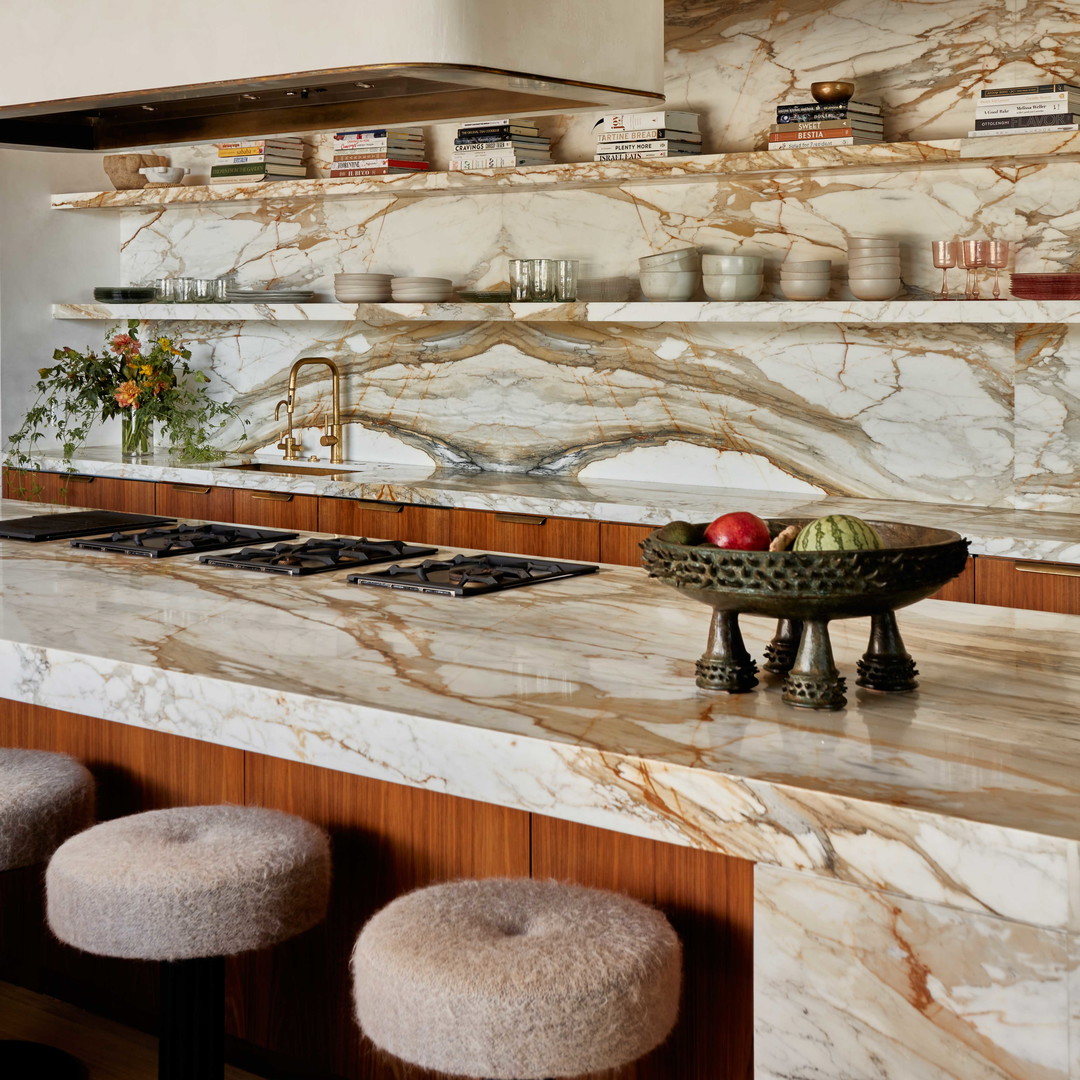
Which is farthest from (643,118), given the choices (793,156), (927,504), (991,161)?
(927,504)

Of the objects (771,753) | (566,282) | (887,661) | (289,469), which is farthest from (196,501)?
(771,753)

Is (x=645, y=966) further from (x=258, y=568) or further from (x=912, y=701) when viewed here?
(x=258, y=568)

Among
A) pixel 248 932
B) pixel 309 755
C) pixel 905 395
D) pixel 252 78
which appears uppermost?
pixel 252 78

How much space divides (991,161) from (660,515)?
1429 millimetres

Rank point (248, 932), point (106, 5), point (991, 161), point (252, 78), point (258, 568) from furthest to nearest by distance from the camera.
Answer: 1. point (991, 161)
2. point (258, 568)
3. point (106, 5)
4. point (252, 78)
5. point (248, 932)

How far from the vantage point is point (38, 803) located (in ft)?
6.56

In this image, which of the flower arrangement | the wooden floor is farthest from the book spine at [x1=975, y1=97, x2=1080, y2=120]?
the flower arrangement

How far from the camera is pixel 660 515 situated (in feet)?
12.7

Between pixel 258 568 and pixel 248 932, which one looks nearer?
pixel 248 932

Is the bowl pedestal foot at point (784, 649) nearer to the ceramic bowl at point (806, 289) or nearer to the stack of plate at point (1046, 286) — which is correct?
the stack of plate at point (1046, 286)

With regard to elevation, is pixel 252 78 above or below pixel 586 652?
above

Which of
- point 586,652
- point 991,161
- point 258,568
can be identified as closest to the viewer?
point 586,652

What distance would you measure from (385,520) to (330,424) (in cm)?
105

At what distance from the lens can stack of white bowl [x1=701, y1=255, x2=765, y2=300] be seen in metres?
4.08
